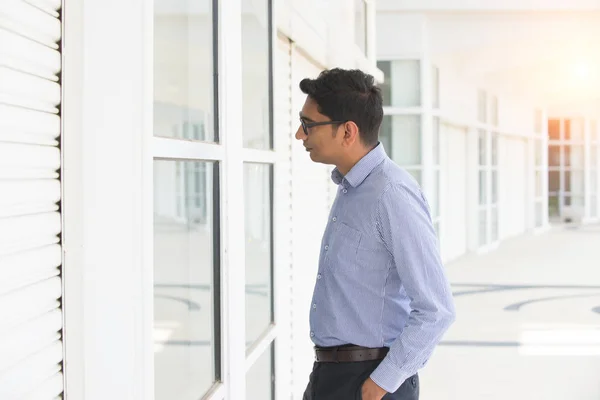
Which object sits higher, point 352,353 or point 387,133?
point 387,133

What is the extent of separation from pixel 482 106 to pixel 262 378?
14545 mm

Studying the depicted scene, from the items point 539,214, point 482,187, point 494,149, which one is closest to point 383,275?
point 482,187

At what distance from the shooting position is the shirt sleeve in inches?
73.2

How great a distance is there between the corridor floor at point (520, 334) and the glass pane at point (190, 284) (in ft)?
12.1

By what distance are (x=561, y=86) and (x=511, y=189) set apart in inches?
110

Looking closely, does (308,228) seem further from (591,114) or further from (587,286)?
(591,114)

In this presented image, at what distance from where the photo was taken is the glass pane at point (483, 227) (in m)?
16.3

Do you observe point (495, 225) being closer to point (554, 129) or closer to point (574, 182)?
point (574, 182)

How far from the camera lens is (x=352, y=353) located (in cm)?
204

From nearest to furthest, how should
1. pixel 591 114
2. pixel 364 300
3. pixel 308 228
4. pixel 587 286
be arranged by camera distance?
pixel 364 300 → pixel 308 228 → pixel 587 286 → pixel 591 114

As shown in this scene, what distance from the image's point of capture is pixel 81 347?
4.38 ft

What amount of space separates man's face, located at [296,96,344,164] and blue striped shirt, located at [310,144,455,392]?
7 centimetres

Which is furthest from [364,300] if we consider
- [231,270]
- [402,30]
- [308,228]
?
[402,30]

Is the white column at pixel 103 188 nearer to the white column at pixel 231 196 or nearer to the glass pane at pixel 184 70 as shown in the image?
the glass pane at pixel 184 70
